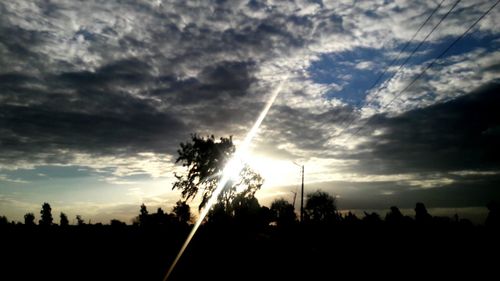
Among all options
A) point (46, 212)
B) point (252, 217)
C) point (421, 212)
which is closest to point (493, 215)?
point (421, 212)

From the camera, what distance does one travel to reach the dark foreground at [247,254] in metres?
12.3

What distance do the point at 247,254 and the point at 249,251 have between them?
419mm

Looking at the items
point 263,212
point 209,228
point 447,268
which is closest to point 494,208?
point 447,268

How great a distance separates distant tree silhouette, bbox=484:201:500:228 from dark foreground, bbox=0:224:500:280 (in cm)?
88

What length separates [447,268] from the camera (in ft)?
37.9

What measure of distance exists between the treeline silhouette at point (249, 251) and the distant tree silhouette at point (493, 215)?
4cm

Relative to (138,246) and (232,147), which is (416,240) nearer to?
(138,246)

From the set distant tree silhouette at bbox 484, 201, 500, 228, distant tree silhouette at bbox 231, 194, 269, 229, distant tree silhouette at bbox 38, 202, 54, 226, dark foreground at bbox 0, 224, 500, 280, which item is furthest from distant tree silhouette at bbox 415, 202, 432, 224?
distant tree silhouette at bbox 38, 202, 54, 226

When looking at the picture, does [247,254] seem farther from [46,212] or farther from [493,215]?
[46,212]

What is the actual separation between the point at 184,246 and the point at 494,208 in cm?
1695

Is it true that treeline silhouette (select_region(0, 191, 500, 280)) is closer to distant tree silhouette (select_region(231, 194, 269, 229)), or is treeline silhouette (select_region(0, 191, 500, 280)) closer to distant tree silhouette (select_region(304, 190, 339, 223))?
distant tree silhouette (select_region(231, 194, 269, 229))

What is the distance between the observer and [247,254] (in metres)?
16.4

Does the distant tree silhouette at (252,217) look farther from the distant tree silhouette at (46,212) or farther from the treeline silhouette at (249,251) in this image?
the distant tree silhouette at (46,212)

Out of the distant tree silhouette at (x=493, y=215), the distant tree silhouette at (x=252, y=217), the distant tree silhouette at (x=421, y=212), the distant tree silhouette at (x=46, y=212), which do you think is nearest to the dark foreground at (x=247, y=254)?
the distant tree silhouette at (x=493, y=215)
